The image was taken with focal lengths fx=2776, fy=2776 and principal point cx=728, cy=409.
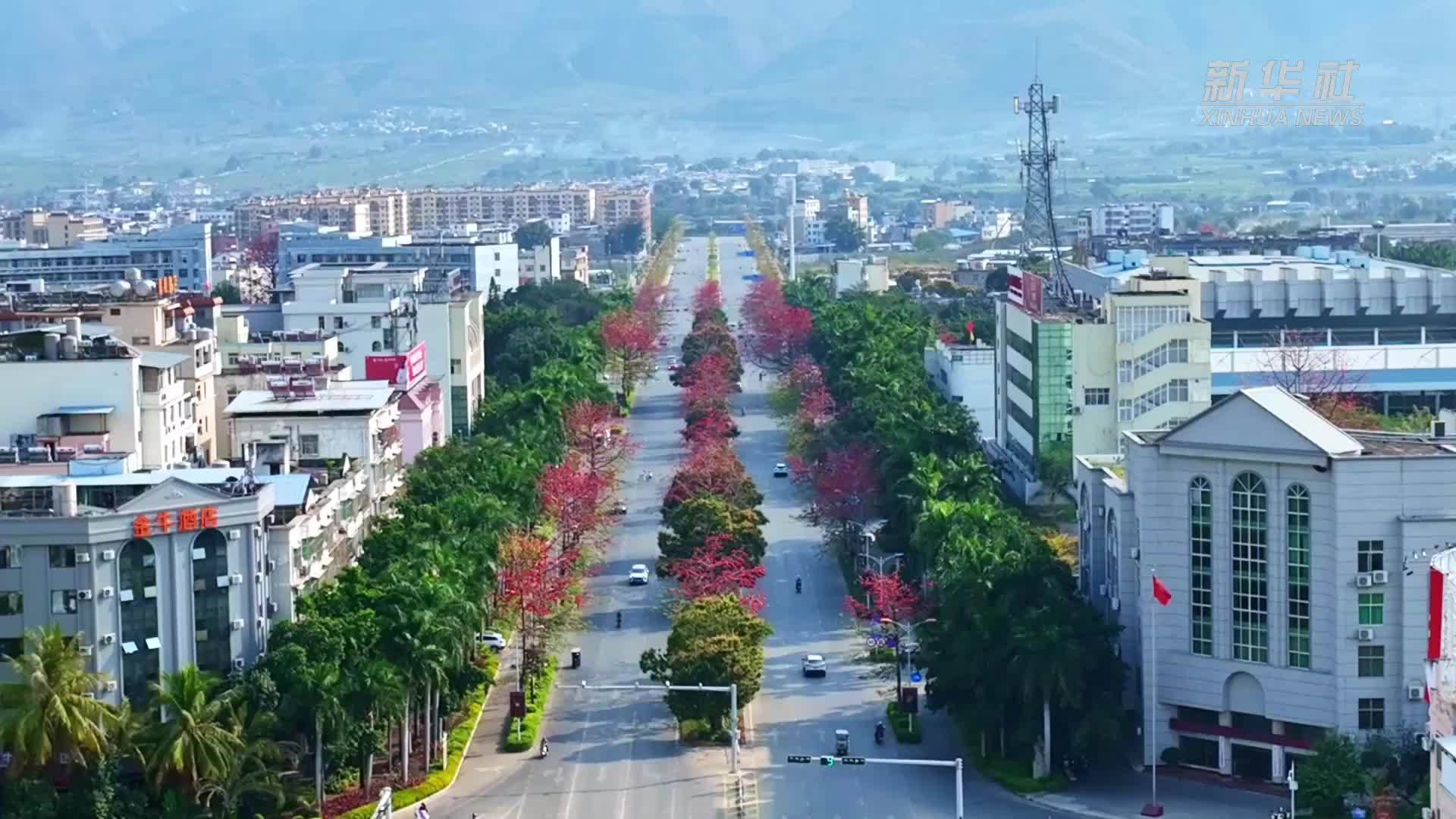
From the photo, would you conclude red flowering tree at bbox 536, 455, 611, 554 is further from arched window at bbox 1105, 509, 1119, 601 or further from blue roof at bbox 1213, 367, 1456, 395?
Answer: blue roof at bbox 1213, 367, 1456, 395

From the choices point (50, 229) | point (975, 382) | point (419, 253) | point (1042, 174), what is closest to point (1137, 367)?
point (1042, 174)

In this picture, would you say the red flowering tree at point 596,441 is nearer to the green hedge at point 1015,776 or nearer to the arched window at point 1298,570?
the green hedge at point 1015,776

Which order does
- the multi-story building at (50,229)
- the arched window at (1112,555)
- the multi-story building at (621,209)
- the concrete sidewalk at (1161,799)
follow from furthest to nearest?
1. the multi-story building at (621,209)
2. the multi-story building at (50,229)
3. the arched window at (1112,555)
4. the concrete sidewalk at (1161,799)

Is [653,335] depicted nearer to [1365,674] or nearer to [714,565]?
[714,565]

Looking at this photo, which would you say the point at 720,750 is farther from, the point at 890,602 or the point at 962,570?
the point at 890,602

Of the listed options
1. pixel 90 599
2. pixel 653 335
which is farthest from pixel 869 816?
pixel 653 335

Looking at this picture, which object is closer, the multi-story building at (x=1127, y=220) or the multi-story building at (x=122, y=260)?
the multi-story building at (x=122, y=260)

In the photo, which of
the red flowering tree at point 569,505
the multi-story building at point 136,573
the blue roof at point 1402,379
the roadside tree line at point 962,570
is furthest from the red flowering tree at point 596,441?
the multi-story building at point 136,573

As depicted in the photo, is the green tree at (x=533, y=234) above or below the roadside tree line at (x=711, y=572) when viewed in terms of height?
above

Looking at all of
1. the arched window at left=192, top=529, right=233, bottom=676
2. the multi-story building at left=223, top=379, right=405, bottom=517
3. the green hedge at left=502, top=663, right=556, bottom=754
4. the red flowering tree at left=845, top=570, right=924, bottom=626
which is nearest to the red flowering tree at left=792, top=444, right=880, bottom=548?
the red flowering tree at left=845, top=570, right=924, bottom=626
